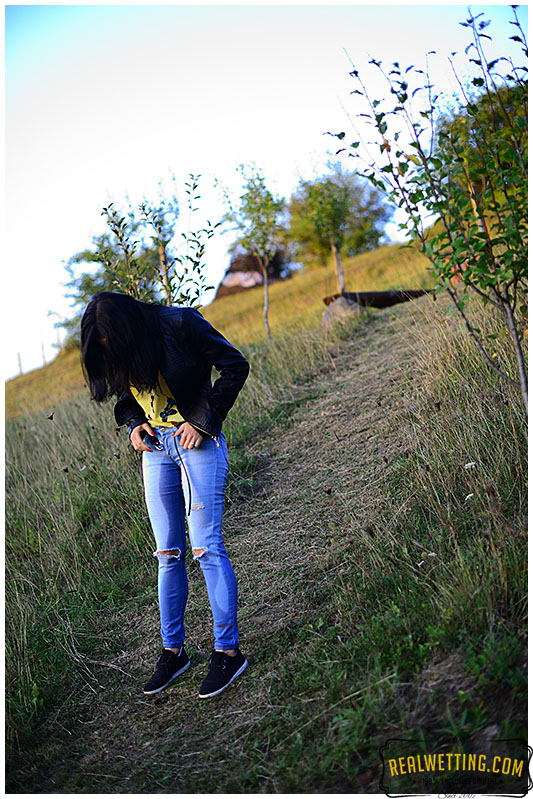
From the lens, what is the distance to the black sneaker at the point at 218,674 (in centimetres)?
310

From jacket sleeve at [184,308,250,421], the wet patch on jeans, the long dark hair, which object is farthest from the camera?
the wet patch on jeans

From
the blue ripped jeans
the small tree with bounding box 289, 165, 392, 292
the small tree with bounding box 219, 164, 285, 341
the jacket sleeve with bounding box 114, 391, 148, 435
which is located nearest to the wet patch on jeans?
the blue ripped jeans

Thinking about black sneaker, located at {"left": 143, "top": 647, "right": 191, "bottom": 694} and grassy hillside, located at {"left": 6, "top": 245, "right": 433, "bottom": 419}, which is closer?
black sneaker, located at {"left": 143, "top": 647, "right": 191, "bottom": 694}

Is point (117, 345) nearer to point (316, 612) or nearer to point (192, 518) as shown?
point (192, 518)

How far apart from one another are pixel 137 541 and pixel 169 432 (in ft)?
7.94

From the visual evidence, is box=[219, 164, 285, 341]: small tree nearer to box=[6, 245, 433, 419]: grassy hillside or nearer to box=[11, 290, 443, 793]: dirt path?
box=[6, 245, 433, 419]: grassy hillside

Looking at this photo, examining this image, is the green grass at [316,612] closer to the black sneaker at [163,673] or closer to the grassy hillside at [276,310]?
the black sneaker at [163,673]

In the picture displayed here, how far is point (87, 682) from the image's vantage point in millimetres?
3750

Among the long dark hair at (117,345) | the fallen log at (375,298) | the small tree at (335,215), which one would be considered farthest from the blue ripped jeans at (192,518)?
the fallen log at (375,298)

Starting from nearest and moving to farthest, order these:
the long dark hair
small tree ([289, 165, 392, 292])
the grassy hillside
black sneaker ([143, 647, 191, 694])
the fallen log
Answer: the long dark hair < black sneaker ([143, 647, 191, 694]) < the fallen log < the grassy hillside < small tree ([289, 165, 392, 292])

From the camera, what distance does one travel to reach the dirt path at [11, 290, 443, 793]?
2926mm

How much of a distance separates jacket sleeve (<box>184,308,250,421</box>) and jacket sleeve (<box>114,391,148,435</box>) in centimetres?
45

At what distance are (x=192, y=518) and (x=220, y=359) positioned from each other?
792mm

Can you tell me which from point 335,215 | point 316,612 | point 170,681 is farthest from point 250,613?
point 335,215
